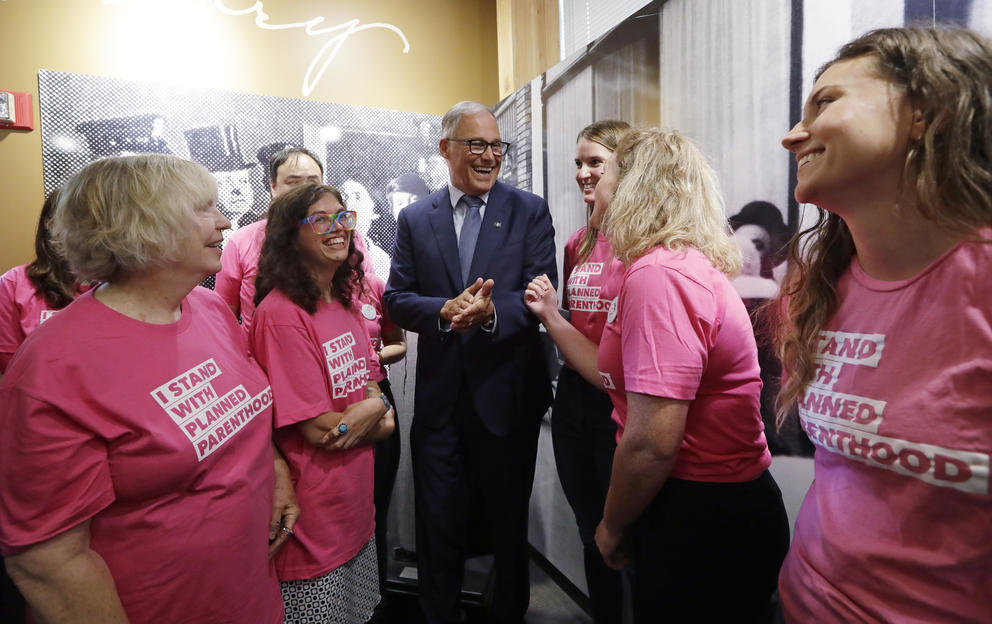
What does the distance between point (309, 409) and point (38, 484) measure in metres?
0.67

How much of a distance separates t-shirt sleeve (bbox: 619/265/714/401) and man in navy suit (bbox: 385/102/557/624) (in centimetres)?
96

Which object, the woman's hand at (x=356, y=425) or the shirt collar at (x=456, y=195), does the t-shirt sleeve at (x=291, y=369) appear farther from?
the shirt collar at (x=456, y=195)

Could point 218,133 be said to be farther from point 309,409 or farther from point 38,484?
point 38,484

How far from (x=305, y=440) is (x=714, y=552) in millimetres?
1211

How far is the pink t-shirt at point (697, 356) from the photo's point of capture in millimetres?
1236

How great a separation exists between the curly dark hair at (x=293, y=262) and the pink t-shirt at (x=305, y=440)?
5 cm

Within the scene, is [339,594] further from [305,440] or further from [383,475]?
[383,475]

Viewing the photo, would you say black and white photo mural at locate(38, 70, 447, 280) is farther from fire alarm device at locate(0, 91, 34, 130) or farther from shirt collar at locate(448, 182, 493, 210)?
shirt collar at locate(448, 182, 493, 210)

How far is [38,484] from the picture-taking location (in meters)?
0.99

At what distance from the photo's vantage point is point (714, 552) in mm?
1304

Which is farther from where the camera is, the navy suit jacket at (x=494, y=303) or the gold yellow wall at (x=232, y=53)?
the gold yellow wall at (x=232, y=53)

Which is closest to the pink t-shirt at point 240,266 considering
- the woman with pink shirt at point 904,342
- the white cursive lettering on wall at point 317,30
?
the white cursive lettering on wall at point 317,30

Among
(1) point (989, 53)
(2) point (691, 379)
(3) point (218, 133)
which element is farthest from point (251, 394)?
(3) point (218, 133)

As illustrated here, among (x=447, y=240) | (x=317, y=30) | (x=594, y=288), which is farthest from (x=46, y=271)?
(x=594, y=288)
